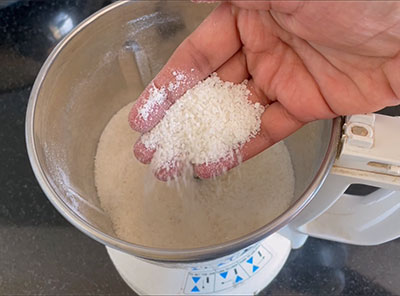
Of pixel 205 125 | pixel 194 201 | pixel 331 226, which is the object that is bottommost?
pixel 331 226

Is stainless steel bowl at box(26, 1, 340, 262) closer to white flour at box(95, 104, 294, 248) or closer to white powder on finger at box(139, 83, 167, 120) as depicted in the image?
white flour at box(95, 104, 294, 248)

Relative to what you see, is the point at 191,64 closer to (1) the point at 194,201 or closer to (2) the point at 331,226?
(1) the point at 194,201

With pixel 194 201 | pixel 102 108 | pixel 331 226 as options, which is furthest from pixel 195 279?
pixel 102 108

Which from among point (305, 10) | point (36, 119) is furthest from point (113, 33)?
point (305, 10)

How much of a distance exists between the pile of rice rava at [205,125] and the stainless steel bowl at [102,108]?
0.11m

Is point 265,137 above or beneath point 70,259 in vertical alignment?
above

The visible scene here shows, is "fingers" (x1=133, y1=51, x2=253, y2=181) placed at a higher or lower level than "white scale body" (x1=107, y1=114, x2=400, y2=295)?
higher

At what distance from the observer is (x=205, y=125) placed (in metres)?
0.65

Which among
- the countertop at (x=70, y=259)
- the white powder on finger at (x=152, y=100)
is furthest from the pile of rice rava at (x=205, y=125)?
the countertop at (x=70, y=259)

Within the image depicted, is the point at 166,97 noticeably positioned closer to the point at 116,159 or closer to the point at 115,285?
the point at 116,159

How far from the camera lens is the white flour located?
70 centimetres

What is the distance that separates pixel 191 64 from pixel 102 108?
22 centimetres

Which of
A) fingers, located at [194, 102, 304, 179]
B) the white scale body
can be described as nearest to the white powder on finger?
fingers, located at [194, 102, 304, 179]

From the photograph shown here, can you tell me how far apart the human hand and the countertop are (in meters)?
0.23
